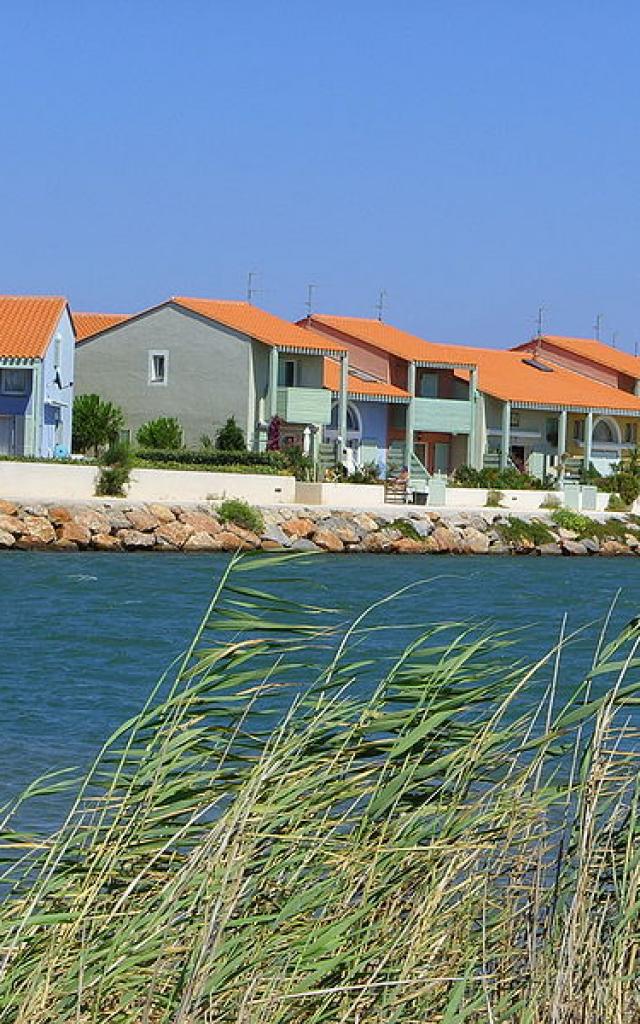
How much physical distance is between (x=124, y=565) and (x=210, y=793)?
35683 millimetres

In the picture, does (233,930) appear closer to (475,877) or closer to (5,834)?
(475,877)

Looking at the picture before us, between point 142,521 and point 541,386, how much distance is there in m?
32.1

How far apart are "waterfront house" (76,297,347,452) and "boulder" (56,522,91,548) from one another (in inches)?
564

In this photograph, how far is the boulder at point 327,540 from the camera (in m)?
50.3

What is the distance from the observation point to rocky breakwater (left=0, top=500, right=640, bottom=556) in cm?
4669

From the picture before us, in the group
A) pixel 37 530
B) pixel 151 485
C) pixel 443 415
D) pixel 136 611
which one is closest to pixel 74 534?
pixel 37 530

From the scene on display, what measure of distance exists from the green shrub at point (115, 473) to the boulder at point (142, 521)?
45.6 inches

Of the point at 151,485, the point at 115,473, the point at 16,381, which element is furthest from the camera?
the point at 16,381


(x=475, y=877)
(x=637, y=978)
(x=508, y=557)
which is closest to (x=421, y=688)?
(x=475, y=877)

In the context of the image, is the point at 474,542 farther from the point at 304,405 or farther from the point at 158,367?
the point at 158,367

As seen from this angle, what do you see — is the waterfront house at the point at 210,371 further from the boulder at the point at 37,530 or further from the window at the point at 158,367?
the boulder at the point at 37,530

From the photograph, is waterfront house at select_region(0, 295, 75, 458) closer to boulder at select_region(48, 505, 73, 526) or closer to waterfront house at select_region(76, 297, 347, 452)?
waterfront house at select_region(76, 297, 347, 452)

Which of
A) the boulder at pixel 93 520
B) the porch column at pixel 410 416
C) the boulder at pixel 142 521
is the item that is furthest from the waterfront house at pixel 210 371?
the boulder at pixel 93 520

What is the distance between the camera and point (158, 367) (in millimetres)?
63594
